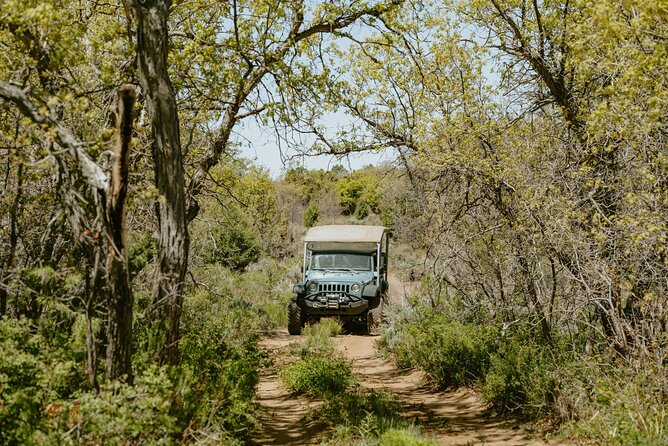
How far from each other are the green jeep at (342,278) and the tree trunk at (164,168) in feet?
28.6

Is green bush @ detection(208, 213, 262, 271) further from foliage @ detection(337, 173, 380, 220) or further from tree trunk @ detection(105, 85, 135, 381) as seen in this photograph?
foliage @ detection(337, 173, 380, 220)

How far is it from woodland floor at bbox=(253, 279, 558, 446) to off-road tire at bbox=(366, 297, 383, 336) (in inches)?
98.0

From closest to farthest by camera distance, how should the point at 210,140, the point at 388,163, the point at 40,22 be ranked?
1. the point at 40,22
2. the point at 210,140
3. the point at 388,163

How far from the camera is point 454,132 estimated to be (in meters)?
8.20

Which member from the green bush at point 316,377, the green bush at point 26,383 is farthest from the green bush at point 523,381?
the green bush at point 26,383

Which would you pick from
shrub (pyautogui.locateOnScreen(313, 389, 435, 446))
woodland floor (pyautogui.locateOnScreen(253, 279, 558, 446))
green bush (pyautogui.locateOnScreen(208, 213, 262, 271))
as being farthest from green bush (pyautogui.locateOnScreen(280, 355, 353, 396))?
green bush (pyautogui.locateOnScreen(208, 213, 262, 271))

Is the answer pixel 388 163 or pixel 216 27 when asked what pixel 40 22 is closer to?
pixel 216 27

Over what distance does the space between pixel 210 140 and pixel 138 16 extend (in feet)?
8.10

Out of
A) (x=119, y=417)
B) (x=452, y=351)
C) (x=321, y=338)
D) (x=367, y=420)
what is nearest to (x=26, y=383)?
(x=119, y=417)

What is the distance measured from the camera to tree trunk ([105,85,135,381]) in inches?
164

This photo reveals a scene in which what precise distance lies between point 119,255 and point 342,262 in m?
11.3

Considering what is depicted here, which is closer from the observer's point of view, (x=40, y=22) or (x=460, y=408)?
(x=40, y=22)

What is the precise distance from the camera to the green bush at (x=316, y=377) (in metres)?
8.57

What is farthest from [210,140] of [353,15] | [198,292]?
[198,292]
